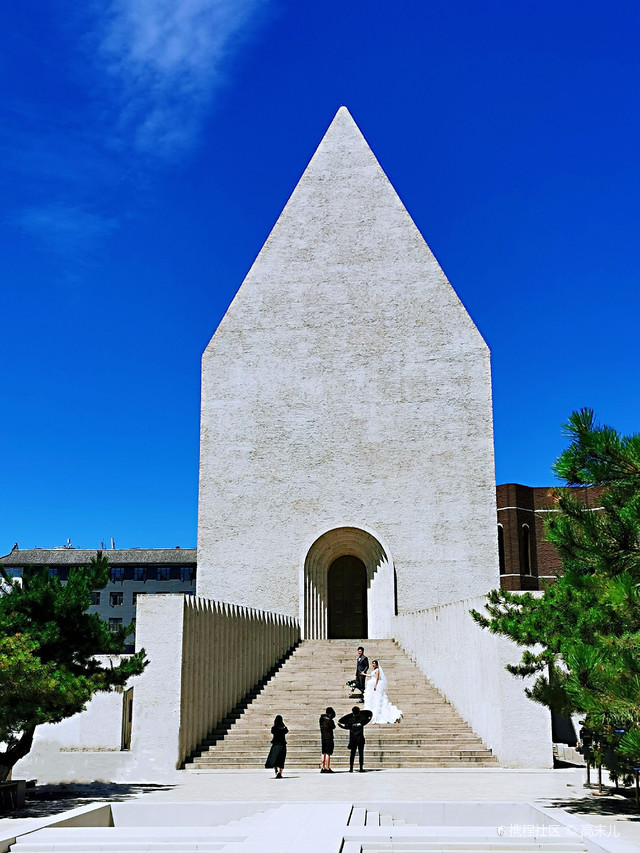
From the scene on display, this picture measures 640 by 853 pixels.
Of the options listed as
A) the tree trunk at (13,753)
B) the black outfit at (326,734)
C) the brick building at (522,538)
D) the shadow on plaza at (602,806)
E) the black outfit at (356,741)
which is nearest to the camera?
the shadow on plaza at (602,806)

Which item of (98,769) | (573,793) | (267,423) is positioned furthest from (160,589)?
(573,793)

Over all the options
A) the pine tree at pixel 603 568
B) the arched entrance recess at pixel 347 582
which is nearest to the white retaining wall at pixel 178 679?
the pine tree at pixel 603 568

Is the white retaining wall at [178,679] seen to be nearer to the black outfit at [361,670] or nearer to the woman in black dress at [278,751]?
the woman in black dress at [278,751]

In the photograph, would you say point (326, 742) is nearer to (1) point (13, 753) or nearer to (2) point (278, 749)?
(2) point (278, 749)

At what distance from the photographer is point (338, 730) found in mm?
17016

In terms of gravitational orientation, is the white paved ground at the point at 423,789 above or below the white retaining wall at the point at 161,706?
below

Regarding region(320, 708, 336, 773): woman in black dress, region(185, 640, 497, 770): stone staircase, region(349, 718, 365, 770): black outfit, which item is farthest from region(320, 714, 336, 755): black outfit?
region(185, 640, 497, 770): stone staircase

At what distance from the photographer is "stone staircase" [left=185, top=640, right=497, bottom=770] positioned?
627 inches

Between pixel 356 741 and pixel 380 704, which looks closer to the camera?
pixel 356 741

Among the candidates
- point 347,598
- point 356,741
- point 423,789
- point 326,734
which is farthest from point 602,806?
point 347,598

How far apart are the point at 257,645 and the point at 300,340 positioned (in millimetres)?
10844

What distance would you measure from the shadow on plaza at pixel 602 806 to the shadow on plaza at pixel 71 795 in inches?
221

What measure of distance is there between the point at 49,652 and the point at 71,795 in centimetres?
222

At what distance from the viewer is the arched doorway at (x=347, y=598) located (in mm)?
28406
